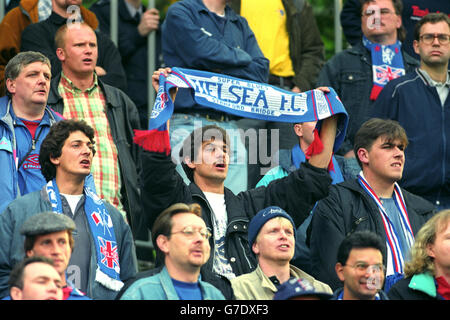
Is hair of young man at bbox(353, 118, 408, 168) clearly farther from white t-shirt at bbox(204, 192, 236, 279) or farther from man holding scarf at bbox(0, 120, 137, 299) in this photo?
man holding scarf at bbox(0, 120, 137, 299)

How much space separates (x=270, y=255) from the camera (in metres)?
6.89

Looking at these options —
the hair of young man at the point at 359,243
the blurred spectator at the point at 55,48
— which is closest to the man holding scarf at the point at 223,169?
the hair of young man at the point at 359,243

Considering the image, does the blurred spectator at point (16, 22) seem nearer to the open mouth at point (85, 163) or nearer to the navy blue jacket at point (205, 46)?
the navy blue jacket at point (205, 46)

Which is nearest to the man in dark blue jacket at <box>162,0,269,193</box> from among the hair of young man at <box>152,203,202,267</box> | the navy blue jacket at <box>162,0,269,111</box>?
the navy blue jacket at <box>162,0,269,111</box>

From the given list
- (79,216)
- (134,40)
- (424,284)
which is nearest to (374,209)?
(424,284)

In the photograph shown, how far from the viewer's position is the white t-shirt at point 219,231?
715 cm

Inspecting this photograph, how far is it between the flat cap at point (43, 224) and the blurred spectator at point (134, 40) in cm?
399

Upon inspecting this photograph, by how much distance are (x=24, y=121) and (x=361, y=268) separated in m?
2.95

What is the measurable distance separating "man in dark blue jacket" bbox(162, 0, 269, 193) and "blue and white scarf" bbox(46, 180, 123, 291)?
1.42 meters

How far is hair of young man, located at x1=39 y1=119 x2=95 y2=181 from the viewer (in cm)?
720

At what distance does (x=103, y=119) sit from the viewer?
8594 mm

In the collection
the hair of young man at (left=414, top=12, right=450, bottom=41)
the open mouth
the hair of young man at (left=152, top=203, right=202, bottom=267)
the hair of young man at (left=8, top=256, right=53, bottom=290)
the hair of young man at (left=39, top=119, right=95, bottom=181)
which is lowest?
the hair of young man at (left=8, top=256, right=53, bottom=290)
